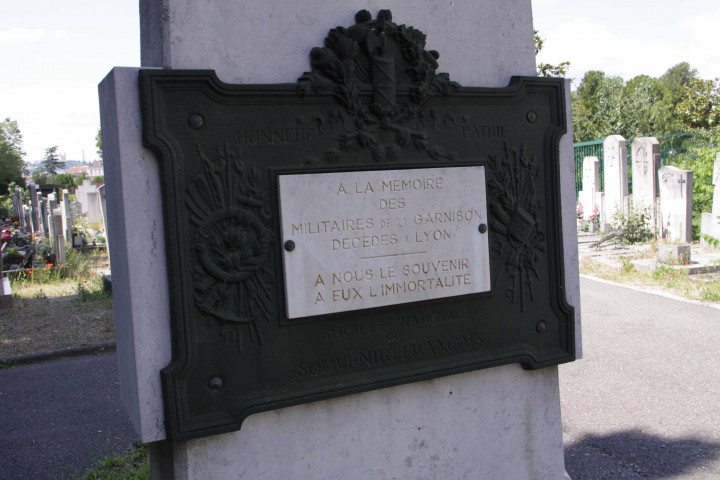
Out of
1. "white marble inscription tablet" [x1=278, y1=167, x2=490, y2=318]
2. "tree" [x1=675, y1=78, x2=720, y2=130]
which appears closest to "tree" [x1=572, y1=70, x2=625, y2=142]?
"tree" [x1=675, y1=78, x2=720, y2=130]

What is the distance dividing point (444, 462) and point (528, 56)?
172cm

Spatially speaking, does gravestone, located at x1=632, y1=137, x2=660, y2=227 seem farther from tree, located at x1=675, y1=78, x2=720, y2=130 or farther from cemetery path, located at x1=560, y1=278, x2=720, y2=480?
tree, located at x1=675, y1=78, x2=720, y2=130

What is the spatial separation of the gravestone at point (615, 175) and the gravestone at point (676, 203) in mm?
1505

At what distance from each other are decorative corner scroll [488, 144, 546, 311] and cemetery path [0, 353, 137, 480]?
9.56ft

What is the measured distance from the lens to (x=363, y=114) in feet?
7.41

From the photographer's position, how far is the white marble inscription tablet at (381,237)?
215cm

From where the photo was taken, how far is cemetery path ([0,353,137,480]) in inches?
154

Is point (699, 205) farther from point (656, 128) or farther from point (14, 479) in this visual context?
point (656, 128)

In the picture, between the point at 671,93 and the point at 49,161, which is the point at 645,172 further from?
the point at 49,161

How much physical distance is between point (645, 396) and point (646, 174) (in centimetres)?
905

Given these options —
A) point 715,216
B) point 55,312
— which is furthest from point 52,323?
point 715,216

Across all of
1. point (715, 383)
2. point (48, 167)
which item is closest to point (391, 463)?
point (715, 383)

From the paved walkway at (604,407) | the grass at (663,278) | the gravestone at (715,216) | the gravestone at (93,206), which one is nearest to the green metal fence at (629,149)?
the gravestone at (715,216)

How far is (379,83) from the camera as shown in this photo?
7.41ft
